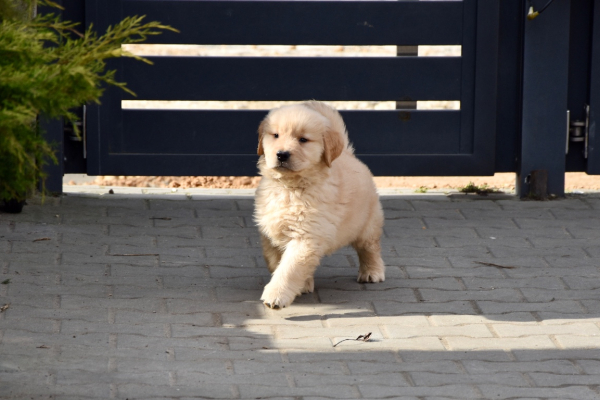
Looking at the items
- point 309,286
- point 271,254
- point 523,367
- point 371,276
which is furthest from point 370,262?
point 523,367

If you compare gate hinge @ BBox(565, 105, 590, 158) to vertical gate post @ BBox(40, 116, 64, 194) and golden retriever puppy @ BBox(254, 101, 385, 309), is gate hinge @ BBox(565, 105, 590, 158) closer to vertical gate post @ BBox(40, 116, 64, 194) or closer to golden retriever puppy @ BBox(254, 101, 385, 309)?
golden retriever puppy @ BBox(254, 101, 385, 309)

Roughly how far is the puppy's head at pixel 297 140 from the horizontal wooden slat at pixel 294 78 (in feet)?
7.24

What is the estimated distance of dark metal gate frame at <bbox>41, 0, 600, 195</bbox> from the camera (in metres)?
6.68

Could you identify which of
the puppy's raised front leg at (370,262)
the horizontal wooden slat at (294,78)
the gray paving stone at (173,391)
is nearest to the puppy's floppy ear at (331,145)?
the puppy's raised front leg at (370,262)

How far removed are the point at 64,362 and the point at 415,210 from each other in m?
3.56

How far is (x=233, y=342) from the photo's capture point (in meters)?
4.06

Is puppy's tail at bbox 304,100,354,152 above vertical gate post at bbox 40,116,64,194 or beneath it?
above

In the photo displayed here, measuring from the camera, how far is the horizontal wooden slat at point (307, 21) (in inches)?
257

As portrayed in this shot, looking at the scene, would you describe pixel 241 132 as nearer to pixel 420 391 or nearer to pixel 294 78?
pixel 294 78

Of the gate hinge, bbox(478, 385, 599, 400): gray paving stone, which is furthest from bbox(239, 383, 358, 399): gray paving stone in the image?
the gate hinge

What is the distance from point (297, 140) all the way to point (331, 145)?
0.20 m

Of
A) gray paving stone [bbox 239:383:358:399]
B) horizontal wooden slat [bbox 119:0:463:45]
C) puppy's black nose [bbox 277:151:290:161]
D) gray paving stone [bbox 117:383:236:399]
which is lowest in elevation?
gray paving stone [bbox 239:383:358:399]

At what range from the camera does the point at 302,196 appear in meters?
4.52

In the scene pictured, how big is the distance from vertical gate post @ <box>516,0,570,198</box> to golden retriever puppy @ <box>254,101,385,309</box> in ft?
8.25
